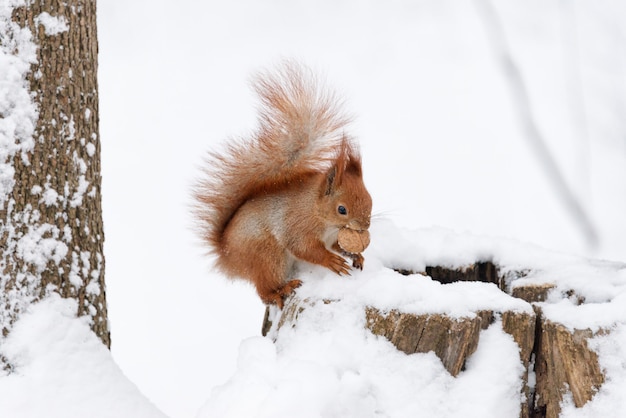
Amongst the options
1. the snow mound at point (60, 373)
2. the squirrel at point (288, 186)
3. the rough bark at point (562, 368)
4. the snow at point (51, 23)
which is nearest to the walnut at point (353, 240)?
the squirrel at point (288, 186)

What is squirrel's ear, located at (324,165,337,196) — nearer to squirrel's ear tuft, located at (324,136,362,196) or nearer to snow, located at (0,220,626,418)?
squirrel's ear tuft, located at (324,136,362,196)

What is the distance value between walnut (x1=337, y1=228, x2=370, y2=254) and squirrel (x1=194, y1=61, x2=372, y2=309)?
1cm

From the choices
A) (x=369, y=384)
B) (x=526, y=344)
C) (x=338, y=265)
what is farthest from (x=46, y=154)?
(x=526, y=344)

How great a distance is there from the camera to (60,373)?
155cm

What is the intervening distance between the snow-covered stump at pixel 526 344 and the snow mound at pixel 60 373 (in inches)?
23.0

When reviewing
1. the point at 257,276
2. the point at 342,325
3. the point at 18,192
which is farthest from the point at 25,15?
the point at 342,325

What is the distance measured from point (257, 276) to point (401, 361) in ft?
1.70

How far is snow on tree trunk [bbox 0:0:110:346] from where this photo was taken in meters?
1.53

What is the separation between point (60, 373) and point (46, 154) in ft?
1.55

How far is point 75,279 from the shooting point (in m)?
1.62

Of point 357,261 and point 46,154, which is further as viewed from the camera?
point 357,261

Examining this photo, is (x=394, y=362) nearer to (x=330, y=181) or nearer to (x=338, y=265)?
(x=338, y=265)

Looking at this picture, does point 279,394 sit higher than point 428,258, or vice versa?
point 428,258

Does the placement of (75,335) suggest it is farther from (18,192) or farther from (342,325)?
(342,325)
